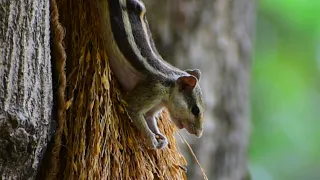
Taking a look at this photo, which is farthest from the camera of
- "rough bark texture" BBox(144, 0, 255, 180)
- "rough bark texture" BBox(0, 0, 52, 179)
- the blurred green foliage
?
the blurred green foliage

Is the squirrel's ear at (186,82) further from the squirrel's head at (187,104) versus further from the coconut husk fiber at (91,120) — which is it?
the coconut husk fiber at (91,120)

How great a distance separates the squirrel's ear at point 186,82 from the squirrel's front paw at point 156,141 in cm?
10

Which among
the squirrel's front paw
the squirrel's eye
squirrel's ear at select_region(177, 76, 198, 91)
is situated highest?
squirrel's ear at select_region(177, 76, 198, 91)

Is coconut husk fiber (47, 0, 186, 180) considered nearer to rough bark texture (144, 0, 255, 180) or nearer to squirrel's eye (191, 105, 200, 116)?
squirrel's eye (191, 105, 200, 116)

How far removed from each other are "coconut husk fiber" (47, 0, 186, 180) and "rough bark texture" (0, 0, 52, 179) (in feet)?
0.19

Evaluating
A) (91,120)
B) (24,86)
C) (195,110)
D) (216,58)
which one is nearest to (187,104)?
(195,110)

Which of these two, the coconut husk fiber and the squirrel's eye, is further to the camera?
the squirrel's eye

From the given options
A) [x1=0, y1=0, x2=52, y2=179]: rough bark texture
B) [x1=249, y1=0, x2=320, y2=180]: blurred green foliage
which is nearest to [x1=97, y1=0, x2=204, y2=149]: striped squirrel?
[x1=0, y1=0, x2=52, y2=179]: rough bark texture

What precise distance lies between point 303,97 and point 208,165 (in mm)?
1859

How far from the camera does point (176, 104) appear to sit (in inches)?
45.9

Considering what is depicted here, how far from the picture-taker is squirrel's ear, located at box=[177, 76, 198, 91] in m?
1.15

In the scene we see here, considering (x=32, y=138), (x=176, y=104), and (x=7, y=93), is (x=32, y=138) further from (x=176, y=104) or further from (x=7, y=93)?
(x=176, y=104)

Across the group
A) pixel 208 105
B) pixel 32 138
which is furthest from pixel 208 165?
pixel 32 138

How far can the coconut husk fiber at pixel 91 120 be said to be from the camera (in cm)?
106
